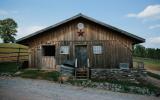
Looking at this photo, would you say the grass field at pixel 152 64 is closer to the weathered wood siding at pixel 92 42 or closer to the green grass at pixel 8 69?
the weathered wood siding at pixel 92 42

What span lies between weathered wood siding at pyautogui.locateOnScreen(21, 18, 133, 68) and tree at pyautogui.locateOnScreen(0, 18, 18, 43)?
128ft

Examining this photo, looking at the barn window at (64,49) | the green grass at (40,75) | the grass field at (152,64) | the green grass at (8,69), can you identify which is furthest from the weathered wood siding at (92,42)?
the grass field at (152,64)

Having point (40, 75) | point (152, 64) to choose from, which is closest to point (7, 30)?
point (152, 64)

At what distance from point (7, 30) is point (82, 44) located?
4314cm

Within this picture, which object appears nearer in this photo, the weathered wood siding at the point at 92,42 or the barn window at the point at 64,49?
the weathered wood siding at the point at 92,42

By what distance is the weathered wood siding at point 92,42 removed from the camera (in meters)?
21.5

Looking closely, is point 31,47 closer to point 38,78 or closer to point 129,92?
point 38,78

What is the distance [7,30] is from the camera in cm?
5925

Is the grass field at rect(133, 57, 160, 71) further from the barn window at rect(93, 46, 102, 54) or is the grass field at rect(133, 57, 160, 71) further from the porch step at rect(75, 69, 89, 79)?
the porch step at rect(75, 69, 89, 79)

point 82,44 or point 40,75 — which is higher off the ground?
point 82,44

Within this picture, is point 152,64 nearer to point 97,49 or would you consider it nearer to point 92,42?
point 97,49

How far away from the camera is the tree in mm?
58625

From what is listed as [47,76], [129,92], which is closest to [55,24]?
[47,76]

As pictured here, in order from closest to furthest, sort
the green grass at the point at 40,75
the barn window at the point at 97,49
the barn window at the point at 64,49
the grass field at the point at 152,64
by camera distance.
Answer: the green grass at the point at 40,75
the barn window at the point at 97,49
the barn window at the point at 64,49
the grass field at the point at 152,64
